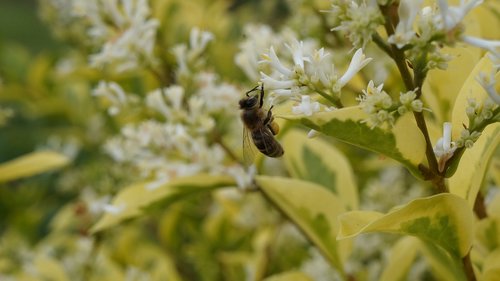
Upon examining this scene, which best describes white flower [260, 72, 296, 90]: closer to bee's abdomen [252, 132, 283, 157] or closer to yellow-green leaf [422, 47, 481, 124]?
bee's abdomen [252, 132, 283, 157]

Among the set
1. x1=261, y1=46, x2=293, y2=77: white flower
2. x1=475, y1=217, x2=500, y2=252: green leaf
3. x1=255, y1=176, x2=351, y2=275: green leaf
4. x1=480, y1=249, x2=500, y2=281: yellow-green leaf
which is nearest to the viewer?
x1=261, y1=46, x2=293, y2=77: white flower

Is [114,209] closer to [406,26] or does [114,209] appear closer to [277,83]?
[277,83]

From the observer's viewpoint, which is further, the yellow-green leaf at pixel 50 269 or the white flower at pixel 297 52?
the yellow-green leaf at pixel 50 269

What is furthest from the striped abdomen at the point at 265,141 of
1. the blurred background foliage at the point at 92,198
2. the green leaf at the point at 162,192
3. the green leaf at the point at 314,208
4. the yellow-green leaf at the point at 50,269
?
the yellow-green leaf at the point at 50,269

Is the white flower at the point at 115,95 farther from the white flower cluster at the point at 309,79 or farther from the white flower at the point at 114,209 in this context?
the white flower cluster at the point at 309,79

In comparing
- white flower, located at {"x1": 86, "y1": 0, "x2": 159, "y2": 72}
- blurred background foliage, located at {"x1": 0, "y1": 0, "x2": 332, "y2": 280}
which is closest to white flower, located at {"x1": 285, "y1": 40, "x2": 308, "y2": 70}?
white flower, located at {"x1": 86, "y1": 0, "x2": 159, "y2": 72}

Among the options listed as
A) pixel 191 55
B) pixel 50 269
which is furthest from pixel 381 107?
pixel 50 269
